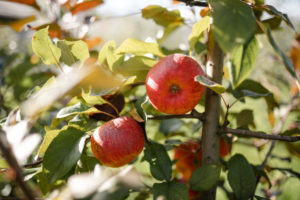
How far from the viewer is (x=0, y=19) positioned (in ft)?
1.46

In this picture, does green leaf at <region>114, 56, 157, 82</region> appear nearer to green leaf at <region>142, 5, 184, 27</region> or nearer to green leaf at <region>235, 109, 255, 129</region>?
green leaf at <region>142, 5, 184, 27</region>

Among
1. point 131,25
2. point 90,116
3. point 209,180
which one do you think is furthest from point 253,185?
point 131,25

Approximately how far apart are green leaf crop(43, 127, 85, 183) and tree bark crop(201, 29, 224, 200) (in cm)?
33

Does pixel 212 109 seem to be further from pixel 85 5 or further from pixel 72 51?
pixel 85 5

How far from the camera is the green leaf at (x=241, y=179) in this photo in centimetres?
69

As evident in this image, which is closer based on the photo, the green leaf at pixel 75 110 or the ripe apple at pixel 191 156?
the green leaf at pixel 75 110

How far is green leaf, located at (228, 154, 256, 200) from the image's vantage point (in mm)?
693

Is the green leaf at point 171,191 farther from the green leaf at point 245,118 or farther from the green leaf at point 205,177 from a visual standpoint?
the green leaf at point 245,118

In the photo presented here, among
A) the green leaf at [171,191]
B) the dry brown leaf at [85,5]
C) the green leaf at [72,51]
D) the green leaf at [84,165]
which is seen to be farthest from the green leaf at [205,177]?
the dry brown leaf at [85,5]

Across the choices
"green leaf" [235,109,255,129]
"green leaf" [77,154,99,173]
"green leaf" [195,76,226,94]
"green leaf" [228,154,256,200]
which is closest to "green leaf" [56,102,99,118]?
"green leaf" [77,154,99,173]

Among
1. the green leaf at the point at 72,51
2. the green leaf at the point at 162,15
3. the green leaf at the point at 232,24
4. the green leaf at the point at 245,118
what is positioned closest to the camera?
the green leaf at the point at 232,24

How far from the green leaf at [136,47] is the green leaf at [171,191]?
35 cm

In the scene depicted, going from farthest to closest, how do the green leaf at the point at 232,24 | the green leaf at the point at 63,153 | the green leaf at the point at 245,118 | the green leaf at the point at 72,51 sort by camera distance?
the green leaf at the point at 245,118
the green leaf at the point at 72,51
the green leaf at the point at 63,153
the green leaf at the point at 232,24

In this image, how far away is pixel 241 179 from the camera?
27.9 inches
